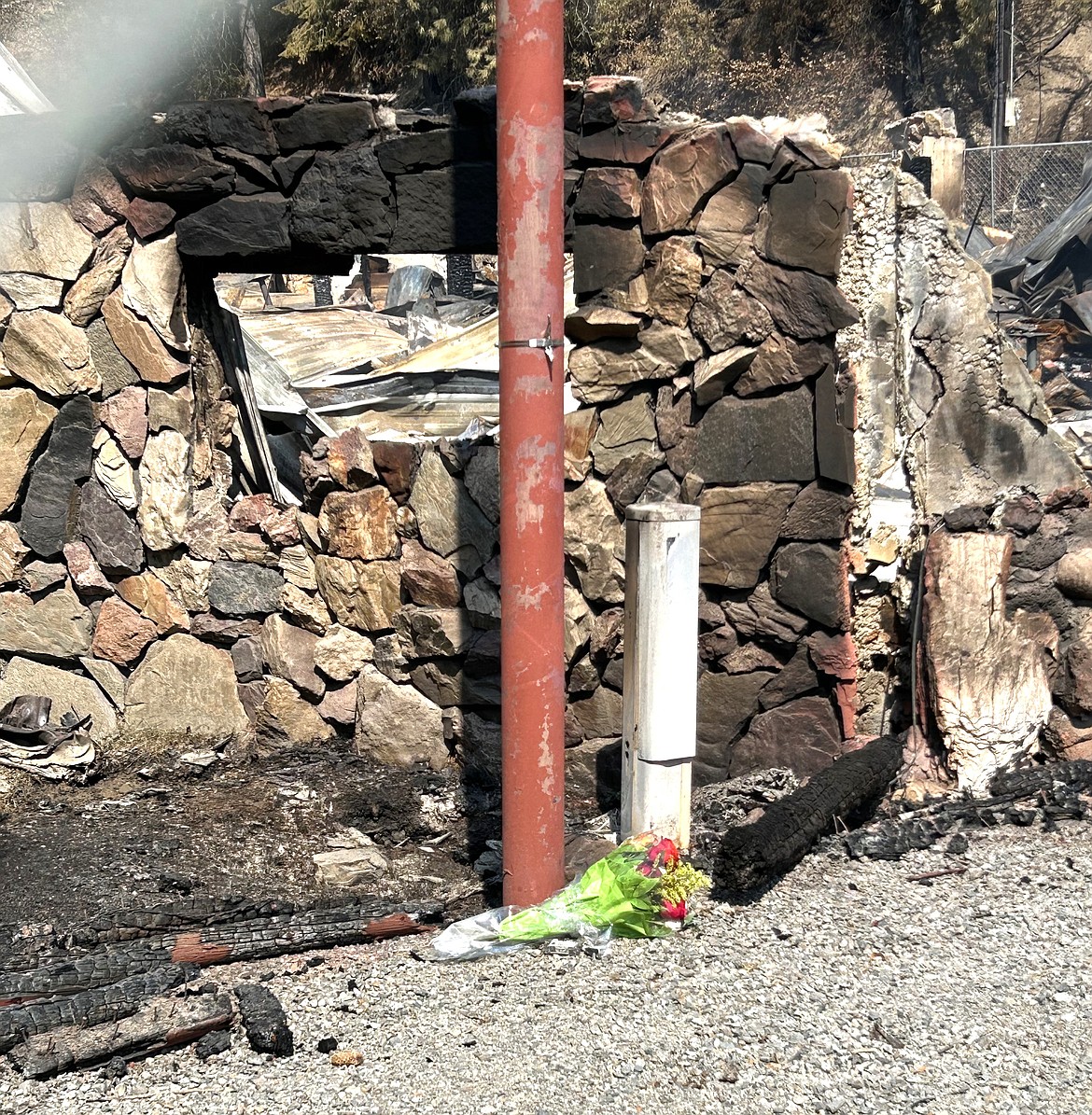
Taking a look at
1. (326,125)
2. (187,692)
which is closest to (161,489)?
(187,692)

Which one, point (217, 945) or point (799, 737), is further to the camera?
point (799, 737)

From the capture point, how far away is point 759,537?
187 inches

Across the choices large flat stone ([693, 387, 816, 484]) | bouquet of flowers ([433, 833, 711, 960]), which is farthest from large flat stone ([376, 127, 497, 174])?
bouquet of flowers ([433, 833, 711, 960])

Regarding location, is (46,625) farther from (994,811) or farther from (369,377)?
(994,811)

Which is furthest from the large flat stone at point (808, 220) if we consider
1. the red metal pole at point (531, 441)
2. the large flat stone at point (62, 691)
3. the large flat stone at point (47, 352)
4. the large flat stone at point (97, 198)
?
the large flat stone at point (62, 691)

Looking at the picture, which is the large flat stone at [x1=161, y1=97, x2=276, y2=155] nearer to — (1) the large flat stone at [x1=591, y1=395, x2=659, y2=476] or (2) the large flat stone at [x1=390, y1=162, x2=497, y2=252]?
(2) the large flat stone at [x1=390, y1=162, x2=497, y2=252]

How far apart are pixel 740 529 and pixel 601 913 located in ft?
6.02

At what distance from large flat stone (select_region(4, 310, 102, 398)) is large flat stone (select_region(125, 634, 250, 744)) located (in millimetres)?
1261

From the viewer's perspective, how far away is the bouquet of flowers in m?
3.51

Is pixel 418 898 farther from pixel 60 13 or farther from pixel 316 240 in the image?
pixel 60 13

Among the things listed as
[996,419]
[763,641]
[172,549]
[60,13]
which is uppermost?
[60,13]

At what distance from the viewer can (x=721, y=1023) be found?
3.04 m

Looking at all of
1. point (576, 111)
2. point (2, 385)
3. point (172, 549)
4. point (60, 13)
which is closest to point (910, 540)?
point (576, 111)

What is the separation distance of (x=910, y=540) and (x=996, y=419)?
61cm
